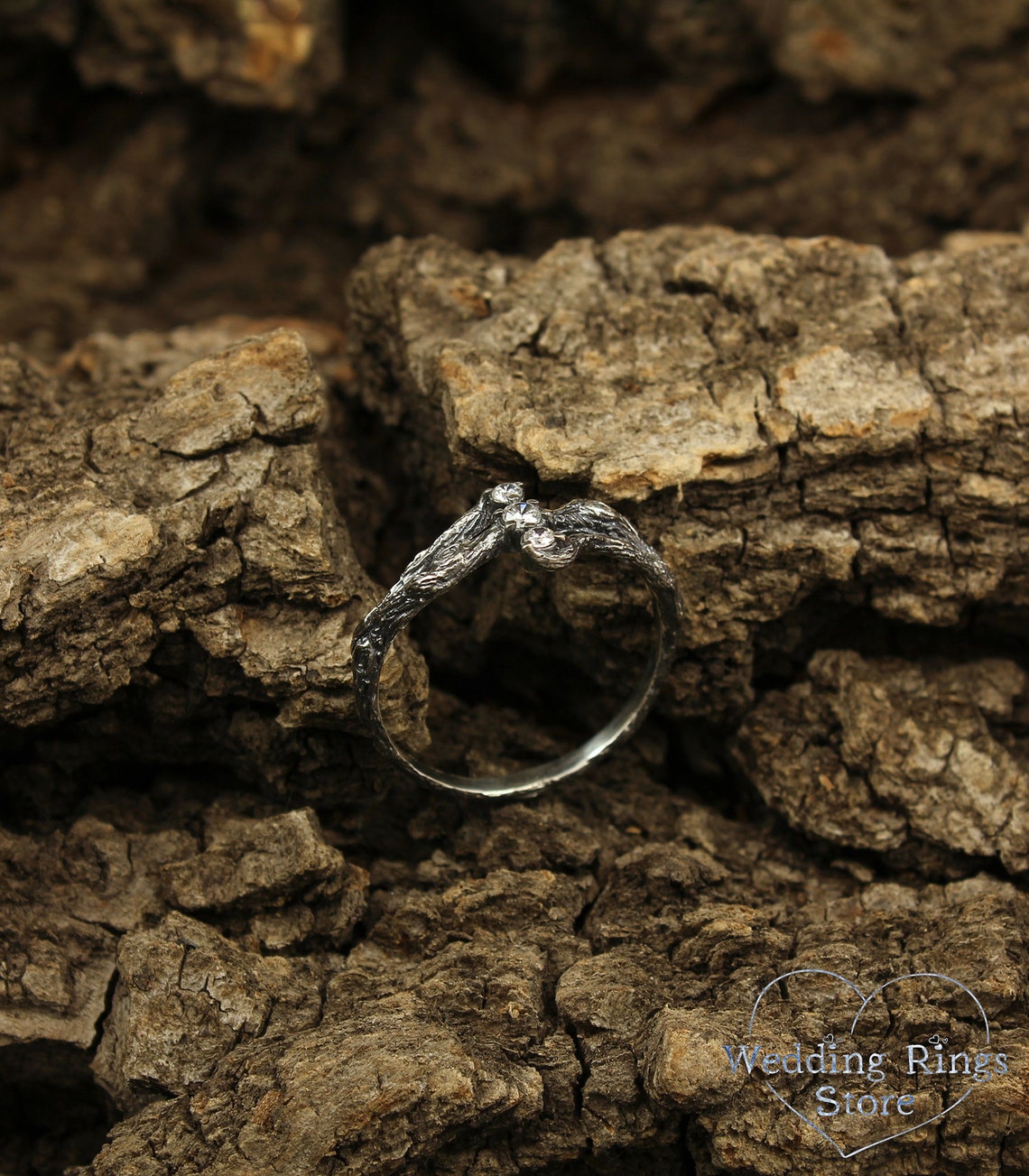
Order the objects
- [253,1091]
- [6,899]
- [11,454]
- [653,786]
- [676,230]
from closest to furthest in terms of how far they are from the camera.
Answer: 1. [253,1091]
2. [6,899]
3. [11,454]
4. [653,786]
5. [676,230]

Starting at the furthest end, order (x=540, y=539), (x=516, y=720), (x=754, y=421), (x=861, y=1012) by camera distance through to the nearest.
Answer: (x=516, y=720)
(x=754, y=421)
(x=540, y=539)
(x=861, y=1012)

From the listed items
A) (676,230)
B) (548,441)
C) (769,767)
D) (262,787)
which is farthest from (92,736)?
(676,230)

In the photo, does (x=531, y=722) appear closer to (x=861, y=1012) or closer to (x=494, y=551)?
(x=494, y=551)

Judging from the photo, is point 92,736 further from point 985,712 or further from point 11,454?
point 985,712

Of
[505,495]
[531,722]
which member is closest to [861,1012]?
[531,722]

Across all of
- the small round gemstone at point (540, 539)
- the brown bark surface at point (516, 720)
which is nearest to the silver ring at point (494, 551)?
the small round gemstone at point (540, 539)

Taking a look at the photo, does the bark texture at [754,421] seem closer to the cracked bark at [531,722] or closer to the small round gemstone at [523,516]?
the cracked bark at [531,722]
